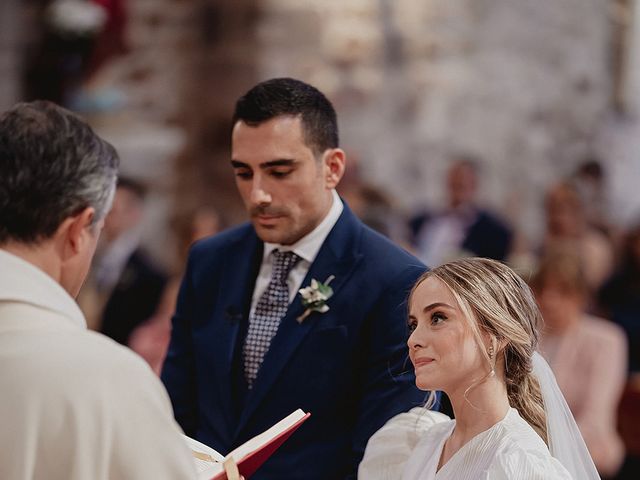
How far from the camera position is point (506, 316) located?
287cm

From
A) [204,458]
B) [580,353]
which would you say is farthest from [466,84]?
[204,458]

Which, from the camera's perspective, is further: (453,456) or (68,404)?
(453,456)

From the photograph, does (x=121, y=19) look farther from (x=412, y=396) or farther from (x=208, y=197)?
(x=412, y=396)

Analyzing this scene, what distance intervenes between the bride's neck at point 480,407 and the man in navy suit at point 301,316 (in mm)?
345

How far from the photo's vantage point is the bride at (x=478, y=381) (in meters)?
2.81

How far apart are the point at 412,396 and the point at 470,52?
7.31 meters

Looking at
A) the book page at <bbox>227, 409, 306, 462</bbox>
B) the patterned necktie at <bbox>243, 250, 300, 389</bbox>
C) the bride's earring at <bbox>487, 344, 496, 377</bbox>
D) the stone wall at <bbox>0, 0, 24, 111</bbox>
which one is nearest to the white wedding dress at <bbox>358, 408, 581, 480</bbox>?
the bride's earring at <bbox>487, 344, 496, 377</bbox>

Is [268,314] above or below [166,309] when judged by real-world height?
above

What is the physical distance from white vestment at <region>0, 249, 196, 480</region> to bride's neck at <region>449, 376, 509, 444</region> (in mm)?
993

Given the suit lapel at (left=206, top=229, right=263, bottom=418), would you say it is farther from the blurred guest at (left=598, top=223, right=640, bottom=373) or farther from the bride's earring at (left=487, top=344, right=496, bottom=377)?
the blurred guest at (left=598, top=223, right=640, bottom=373)

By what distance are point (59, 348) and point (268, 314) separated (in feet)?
4.78

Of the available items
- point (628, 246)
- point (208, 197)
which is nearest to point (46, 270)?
point (628, 246)

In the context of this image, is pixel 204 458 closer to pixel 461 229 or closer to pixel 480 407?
pixel 480 407

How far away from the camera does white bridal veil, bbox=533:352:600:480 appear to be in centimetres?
288
